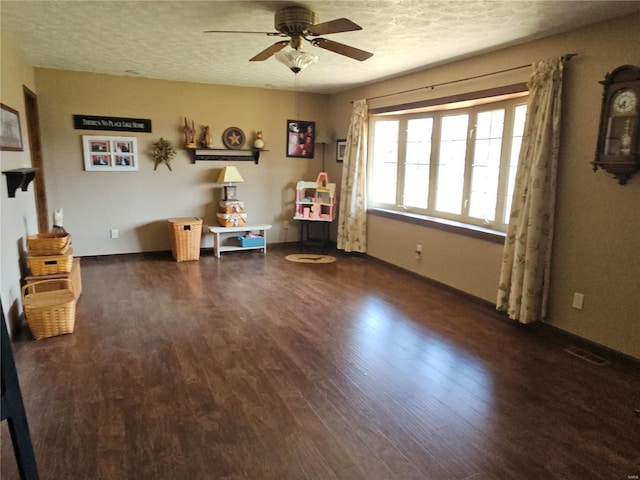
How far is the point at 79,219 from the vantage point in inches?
203

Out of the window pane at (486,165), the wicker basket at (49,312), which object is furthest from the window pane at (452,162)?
the wicker basket at (49,312)

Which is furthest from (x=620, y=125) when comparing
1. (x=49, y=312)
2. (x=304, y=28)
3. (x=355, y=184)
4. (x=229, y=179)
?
(x=229, y=179)

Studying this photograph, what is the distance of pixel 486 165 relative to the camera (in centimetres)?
402

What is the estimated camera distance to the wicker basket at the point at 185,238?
5223 mm

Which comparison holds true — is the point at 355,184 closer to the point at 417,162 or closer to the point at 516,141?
the point at 417,162

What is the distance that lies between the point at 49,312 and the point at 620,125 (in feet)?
13.8

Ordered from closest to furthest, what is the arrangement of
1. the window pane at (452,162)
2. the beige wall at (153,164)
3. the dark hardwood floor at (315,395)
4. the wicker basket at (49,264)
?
the dark hardwood floor at (315,395) < the wicker basket at (49,264) < the window pane at (452,162) < the beige wall at (153,164)

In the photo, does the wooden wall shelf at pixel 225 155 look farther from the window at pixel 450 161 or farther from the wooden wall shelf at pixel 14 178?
the wooden wall shelf at pixel 14 178

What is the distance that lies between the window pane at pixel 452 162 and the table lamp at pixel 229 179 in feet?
8.89

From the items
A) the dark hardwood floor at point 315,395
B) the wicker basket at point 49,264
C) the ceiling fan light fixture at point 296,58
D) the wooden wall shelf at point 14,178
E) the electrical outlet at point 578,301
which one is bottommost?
the dark hardwood floor at point 315,395

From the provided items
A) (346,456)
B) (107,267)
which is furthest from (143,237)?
(346,456)

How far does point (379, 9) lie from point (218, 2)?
3.47 feet

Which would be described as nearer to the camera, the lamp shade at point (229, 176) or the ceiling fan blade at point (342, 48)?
the ceiling fan blade at point (342, 48)

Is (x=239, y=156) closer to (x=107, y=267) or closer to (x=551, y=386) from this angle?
(x=107, y=267)
